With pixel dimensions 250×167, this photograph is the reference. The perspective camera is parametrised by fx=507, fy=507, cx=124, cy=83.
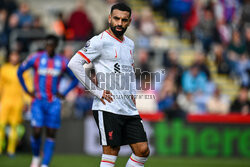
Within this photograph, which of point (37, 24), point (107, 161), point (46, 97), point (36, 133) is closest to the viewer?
point (107, 161)

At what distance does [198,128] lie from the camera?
13.8m

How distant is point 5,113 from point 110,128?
7.57 m

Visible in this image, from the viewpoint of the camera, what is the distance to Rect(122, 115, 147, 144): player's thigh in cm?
673

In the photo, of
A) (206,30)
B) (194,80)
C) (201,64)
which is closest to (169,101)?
(194,80)

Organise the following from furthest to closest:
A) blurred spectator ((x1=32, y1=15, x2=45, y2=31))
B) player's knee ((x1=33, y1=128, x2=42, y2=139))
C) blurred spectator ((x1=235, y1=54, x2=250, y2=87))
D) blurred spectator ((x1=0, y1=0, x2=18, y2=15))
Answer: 1. blurred spectator ((x1=0, y1=0, x2=18, y2=15))
2. blurred spectator ((x1=32, y1=15, x2=45, y2=31))
3. blurred spectator ((x1=235, y1=54, x2=250, y2=87))
4. player's knee ((x1=33, y1=128, x2=42, y2=139))

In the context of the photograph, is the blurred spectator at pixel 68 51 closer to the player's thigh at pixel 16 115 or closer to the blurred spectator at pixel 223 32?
the player's thigh at pixel 16 115

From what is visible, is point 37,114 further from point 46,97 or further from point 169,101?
point 169,101

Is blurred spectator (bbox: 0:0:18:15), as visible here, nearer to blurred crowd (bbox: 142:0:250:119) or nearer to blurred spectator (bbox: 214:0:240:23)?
blurred crowd (bbox: 142:0:250:119)

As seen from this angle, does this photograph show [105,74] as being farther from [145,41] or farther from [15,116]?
[145,41]

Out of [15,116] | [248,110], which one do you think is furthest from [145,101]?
[15,116]

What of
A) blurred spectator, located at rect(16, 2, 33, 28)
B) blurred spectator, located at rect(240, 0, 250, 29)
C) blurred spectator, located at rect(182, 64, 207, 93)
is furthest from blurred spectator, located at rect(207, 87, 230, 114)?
blurred spectator, located at rect(16, 2, 33, 28)

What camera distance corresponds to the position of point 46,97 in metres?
9.85

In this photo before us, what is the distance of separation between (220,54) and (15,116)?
761 cm

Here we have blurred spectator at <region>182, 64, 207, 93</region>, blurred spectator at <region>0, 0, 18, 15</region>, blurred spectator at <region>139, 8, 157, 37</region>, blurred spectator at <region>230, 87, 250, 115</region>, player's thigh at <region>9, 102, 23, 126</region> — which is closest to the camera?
player's thigh at <region>9, 102, 23, 126</region>
